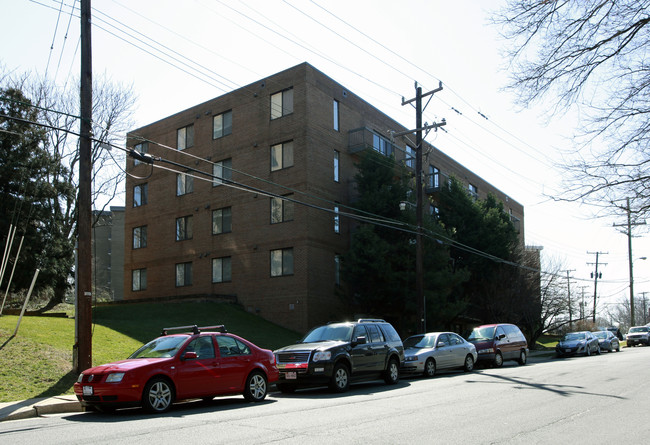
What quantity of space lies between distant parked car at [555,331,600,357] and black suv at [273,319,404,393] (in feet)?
55.9

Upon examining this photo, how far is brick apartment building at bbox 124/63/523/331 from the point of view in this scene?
2980 centimetres

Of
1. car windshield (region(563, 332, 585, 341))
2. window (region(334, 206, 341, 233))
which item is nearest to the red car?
window (region(334, 206, 341, 233))

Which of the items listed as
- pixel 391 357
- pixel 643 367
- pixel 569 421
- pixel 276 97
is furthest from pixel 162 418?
pixel 276 97

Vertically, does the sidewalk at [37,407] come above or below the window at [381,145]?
below

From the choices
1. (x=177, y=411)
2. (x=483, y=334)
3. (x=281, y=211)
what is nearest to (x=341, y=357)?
(x=177, y=411)

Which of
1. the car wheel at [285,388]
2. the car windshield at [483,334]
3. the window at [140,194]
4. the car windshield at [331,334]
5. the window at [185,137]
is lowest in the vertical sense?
the car wheel at [285,388]

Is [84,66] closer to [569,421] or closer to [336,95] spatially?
[569,421]

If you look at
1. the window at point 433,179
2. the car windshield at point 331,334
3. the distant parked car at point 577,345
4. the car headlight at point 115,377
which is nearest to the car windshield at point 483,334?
the distant parked car at point 577,345

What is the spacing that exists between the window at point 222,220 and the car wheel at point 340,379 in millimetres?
19993

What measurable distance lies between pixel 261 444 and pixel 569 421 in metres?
4.88

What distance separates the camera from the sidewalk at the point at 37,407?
34.3 feet

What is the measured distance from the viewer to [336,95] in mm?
32312

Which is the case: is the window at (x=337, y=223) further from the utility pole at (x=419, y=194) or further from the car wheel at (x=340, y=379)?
the car wheel at (x=340, y=379)

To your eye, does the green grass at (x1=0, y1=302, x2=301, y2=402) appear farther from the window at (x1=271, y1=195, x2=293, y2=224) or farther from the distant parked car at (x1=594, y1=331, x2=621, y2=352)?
the distant parked car at (x1=594, y1=331, x2=621, y2=352)
